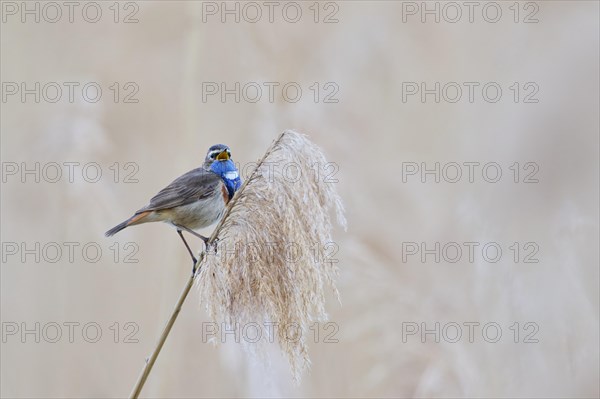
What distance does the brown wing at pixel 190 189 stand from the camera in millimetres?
3342

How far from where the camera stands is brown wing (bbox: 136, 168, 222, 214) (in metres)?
3.34

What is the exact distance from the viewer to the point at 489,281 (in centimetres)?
298

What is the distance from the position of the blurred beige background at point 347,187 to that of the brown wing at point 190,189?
0.08m

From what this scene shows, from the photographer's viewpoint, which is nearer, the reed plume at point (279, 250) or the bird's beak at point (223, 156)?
the reed plume at point (279, 250)

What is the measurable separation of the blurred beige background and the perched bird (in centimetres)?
9

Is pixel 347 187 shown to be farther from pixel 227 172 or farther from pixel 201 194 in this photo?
pixel 201 194

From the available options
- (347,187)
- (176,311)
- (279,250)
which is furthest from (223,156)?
(176,311)

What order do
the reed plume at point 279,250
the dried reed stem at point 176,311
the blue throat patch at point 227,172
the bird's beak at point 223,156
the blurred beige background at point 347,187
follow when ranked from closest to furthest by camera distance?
the dried reed stem at point 176,311 → the reed plume at point 279,250 → the blurred beige background at point 347,187 → the bird's beak at point 223,156 → the blue throat patch at point 227,172

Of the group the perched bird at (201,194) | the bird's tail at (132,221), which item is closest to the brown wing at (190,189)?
the perched bird at (201,194)

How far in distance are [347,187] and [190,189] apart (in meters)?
0.73

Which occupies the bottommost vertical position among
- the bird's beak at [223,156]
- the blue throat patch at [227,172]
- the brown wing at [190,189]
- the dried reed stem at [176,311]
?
the dried reed stem at [176,311]

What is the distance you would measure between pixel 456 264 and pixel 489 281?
0.70 metres

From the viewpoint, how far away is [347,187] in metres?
3.58

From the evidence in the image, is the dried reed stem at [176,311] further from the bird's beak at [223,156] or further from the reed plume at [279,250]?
the bird's beak at [223,156]
